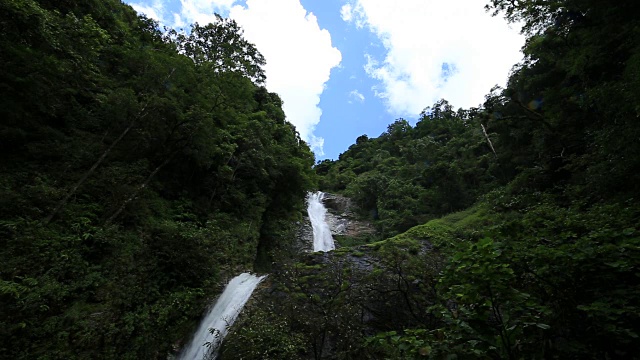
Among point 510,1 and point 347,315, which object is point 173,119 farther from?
point 510,1

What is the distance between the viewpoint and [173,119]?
40.2ft

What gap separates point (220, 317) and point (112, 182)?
6.05 m

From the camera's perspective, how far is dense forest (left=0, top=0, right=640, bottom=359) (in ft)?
8.50

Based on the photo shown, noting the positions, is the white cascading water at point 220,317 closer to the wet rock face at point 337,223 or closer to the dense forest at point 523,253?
the dense forest at point 523,253

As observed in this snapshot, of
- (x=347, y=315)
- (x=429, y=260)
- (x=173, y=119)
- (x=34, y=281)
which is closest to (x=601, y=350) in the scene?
(x=347, y=315)

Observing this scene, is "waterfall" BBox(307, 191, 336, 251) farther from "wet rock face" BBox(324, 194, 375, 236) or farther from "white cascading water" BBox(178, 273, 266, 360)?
"white cascading water" BBox(178, 273, 266, 360)

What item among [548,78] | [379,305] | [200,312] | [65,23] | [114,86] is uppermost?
[548,78]

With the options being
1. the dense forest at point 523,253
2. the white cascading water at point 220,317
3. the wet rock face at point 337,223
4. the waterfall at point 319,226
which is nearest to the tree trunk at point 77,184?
the white cascading water at point 220,317

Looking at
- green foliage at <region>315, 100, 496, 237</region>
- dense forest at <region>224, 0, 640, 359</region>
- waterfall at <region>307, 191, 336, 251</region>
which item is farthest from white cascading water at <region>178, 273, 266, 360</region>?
green foliage at <region>315, 100, 496, 237</region>

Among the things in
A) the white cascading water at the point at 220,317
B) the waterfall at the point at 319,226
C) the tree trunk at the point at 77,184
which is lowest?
the white cascading water at the point at 220,317

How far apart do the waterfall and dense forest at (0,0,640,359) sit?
6.82 meters

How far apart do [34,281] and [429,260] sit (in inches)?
445

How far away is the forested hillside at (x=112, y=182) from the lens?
7.02 m

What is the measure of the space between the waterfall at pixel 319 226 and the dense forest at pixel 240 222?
6.82m
